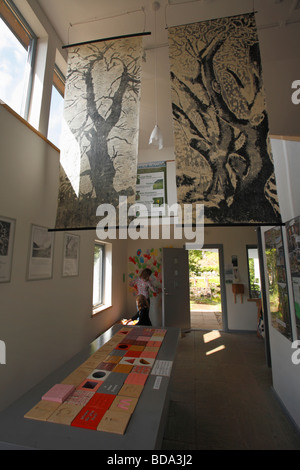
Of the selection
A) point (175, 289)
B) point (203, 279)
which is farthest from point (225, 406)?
point (203, 279)

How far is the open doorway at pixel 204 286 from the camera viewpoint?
6.71 metres

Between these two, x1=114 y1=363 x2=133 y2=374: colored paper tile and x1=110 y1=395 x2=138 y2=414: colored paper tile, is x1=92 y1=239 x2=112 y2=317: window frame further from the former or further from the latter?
x1=110 y1=395 x2=138 y2=414: colored paper tile

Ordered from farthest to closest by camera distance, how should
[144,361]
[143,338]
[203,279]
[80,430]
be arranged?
[203,279], [143,338], [144,361], [80,430]

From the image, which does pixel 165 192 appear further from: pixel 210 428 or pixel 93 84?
pixel 210 428

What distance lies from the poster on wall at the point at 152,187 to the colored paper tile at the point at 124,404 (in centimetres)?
332

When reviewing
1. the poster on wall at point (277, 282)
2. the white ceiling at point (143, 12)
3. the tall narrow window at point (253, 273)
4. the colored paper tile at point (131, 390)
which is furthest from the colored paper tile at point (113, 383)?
the tall narrow window at point (253, 273)

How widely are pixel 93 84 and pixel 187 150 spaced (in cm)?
131

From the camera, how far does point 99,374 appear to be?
1.52m

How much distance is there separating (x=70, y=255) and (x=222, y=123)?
2.36 metres

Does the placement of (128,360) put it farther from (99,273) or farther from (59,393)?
(99,273)

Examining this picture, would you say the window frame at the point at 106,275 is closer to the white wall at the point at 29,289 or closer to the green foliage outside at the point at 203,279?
the white wall at the point at 29,289

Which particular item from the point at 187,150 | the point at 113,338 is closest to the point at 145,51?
the point at 187,150

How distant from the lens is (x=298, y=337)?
1.98 meters

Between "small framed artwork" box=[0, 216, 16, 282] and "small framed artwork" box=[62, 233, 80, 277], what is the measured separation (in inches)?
34.6
